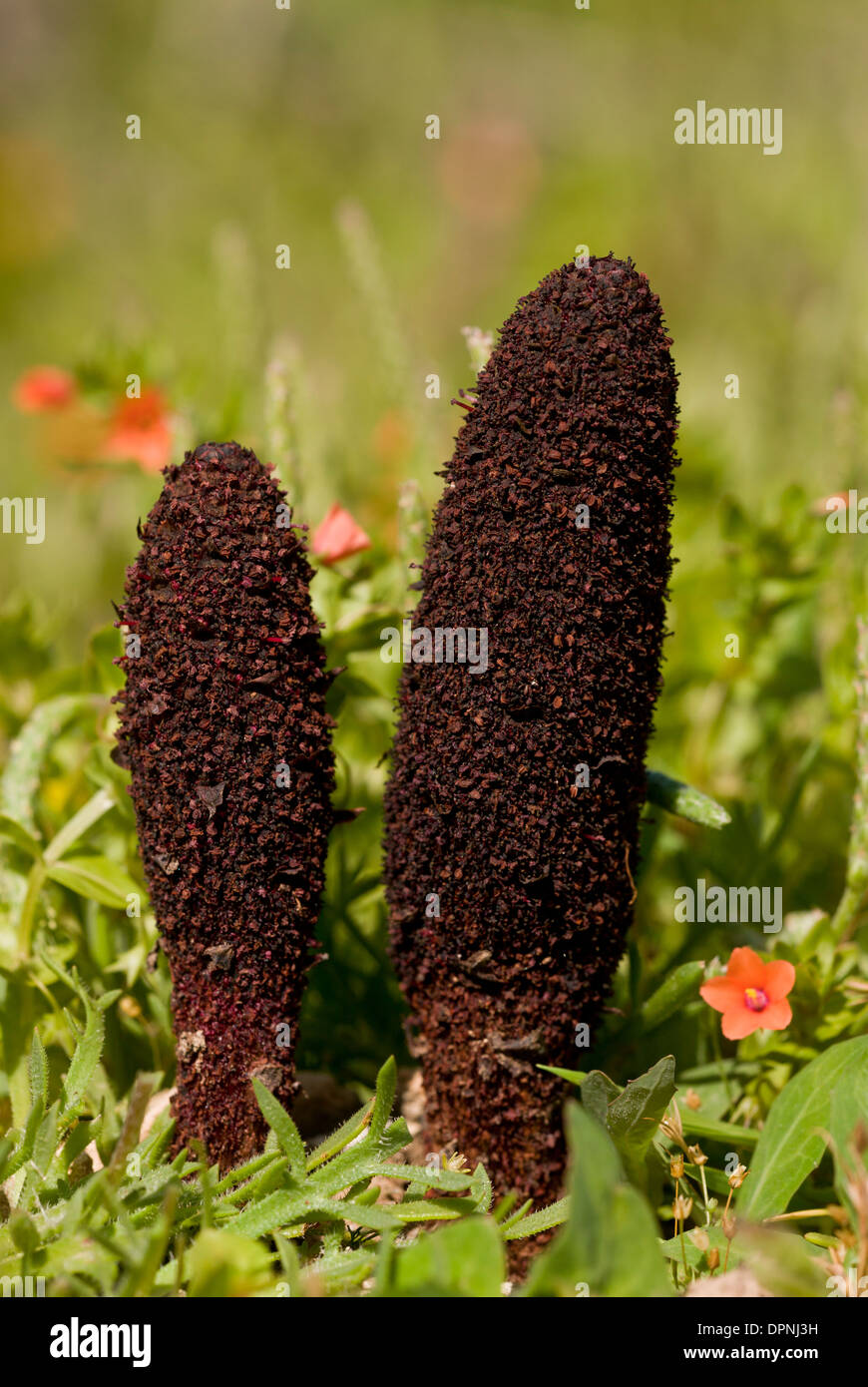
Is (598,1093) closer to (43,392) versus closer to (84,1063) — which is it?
(84,1063)

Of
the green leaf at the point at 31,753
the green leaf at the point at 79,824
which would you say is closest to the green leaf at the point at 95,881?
the green leaf at the point at 79,824

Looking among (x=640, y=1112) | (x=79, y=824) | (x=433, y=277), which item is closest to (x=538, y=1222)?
(x=640, y=1112)

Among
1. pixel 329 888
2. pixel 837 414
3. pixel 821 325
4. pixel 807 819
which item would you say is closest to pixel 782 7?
pixel 821 325

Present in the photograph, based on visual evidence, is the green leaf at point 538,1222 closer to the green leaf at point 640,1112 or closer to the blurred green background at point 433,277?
the green leaf at point 640,1112

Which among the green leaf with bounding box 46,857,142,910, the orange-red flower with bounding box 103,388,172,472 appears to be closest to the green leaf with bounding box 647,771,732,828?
the green leaf with bounding box 46,857,142,910

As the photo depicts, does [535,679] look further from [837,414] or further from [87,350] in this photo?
[87,350]

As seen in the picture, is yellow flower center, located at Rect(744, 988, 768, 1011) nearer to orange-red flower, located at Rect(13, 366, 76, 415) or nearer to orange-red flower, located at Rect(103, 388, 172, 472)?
orange-red flower, located at Rect(103, 388, 172, 472)
